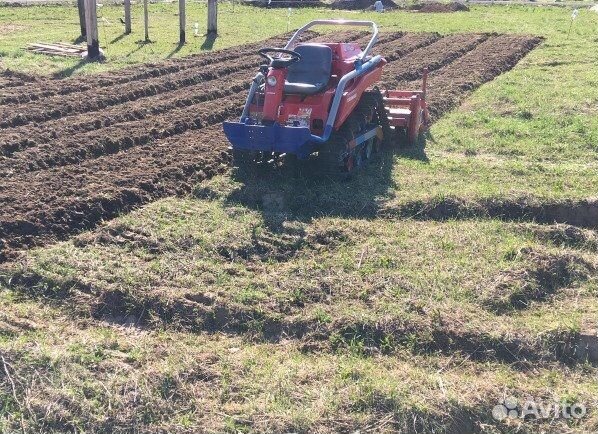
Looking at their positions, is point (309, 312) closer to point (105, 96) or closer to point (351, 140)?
point (351, 140)

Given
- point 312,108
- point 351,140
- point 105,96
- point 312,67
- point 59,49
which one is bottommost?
point 59,49

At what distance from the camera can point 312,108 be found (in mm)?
8055

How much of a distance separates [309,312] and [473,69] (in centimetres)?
1080

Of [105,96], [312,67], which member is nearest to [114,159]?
[312,67]

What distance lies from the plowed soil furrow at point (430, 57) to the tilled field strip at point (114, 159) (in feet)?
0.96

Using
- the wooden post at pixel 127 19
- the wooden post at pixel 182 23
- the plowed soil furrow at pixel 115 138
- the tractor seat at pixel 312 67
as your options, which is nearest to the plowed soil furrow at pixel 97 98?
the plowed soil furrow at pixel 115 138

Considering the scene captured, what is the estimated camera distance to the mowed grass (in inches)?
175

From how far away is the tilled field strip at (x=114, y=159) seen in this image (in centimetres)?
708

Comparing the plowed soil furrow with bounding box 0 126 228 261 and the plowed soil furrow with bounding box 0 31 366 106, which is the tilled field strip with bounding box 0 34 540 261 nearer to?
the plowed soil furrow with bounding box 0 126 228 261

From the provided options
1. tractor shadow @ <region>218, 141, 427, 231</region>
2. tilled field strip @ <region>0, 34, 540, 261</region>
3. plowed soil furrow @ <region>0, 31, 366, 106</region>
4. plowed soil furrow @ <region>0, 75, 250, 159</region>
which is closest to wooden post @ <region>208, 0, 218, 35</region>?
plowed soil furrow @ <region>0, 31, 366, 106</region>

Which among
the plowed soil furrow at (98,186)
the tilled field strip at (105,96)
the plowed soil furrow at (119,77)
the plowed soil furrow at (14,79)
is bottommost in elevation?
the plowed soil furrow at (14,79)

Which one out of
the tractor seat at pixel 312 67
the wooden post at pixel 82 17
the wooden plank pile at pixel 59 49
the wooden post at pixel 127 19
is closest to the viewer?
the tractor seat at pixel 312 67

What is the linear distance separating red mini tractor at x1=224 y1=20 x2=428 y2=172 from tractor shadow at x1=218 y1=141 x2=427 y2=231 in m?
0.22

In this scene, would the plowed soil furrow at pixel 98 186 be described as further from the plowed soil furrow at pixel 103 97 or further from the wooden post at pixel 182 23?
the wooden post at pixel 182 23
